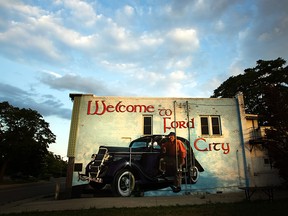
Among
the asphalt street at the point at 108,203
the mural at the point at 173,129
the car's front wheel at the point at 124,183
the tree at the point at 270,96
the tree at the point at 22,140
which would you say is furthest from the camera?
the tree at the point at 22,140

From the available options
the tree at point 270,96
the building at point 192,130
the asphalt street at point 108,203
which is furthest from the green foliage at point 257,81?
the asphalt street at point 108,203

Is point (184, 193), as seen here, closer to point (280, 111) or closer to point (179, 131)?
point (179, 131)

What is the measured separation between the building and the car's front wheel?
7.13ft

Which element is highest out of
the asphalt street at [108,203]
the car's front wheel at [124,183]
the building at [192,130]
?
the building at [192,130]

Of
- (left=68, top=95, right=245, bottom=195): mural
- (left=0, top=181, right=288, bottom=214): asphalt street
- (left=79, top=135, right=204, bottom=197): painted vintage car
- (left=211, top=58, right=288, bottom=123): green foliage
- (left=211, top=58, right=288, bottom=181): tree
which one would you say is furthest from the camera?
(left=211, top=58, right=288, bottom=123): green foliage

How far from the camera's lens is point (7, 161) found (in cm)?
3338

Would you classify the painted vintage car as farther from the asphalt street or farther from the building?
the asphalt street

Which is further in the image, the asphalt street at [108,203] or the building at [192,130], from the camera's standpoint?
the building at [192,130]

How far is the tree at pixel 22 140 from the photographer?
3313 centimetres

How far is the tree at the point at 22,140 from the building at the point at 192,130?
74.6 ft

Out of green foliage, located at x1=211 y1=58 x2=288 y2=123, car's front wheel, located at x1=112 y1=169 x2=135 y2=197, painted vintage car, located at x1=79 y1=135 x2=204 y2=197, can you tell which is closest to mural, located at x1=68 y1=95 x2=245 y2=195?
painted vintage car, located at x1=79 y1=135 x2=204 y2=197

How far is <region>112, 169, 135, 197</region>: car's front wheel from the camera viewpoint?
14062 mm

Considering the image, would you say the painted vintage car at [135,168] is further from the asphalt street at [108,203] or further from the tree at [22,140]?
the tree at [22,140]

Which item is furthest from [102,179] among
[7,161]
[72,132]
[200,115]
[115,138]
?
[7,161]
